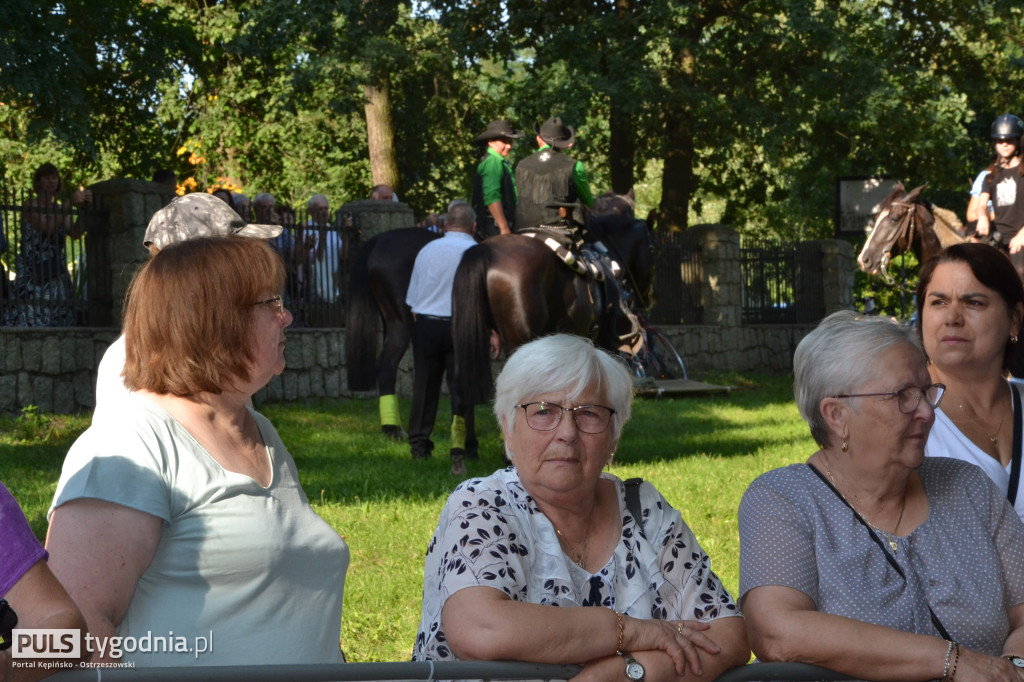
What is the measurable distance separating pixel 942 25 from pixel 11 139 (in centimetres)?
1789

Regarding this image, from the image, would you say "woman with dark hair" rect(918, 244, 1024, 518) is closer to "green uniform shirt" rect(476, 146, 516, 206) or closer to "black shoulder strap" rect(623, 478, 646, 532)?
"black shoulder strap" rect(623, 478, 646, 532)

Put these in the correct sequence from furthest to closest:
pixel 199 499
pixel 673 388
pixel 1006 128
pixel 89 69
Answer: pixel 673 388
pixel 89 69
pixel 1006 128
pixel 199 499

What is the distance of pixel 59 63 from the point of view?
43.2 feet

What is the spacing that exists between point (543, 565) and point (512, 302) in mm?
6993

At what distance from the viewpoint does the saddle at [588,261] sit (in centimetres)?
1073

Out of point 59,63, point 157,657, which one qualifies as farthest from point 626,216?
point 157,657

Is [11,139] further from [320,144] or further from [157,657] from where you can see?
[157,657]

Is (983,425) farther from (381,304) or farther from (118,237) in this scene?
(118,237)

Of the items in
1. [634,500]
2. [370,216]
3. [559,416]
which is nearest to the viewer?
[559,416]

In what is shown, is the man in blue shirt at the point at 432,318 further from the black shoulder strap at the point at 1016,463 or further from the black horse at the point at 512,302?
the black shoulder strap at the point at 1016,463

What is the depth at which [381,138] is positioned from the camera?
914 inches

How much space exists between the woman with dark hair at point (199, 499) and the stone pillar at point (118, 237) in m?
11.1

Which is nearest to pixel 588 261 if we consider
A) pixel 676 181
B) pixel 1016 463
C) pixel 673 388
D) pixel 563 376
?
pixel 673 388

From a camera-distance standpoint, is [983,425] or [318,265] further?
[318,265]
